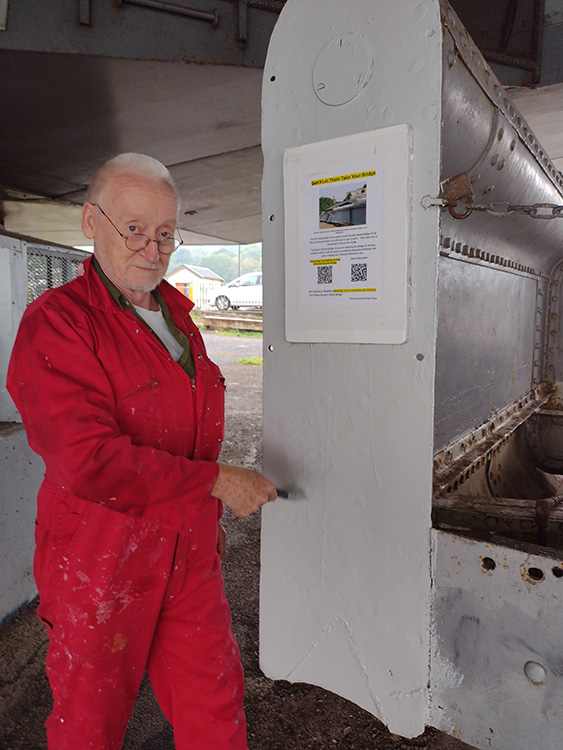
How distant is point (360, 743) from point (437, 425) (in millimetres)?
1288

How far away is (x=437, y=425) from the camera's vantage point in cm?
176

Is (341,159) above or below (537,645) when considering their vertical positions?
above

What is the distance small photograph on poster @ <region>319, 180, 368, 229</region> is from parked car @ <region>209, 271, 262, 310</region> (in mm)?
21998

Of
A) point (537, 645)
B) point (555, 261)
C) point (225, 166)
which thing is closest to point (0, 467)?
point (537, 645)

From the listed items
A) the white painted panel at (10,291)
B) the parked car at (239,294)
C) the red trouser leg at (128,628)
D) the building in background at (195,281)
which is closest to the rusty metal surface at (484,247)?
the red trouser leg at (128,628)

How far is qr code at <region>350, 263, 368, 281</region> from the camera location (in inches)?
52.1

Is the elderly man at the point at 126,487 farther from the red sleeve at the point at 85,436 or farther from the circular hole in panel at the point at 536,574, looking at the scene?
the circular hole in panel at the point at 536,574

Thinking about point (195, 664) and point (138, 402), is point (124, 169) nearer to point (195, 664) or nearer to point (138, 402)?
point (138, 402)

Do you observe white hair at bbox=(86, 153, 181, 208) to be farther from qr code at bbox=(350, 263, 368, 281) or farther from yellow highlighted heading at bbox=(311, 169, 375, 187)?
qr code at bbox=(350, 263, 368, 281)

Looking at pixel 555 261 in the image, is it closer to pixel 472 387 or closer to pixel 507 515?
pixel 472 387

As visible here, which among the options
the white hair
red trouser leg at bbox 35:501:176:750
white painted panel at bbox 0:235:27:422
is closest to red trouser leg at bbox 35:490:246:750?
red trouser leg at bbox 35:501:176:750

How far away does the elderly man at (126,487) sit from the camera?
1.31 meters

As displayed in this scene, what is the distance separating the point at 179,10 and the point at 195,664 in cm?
349

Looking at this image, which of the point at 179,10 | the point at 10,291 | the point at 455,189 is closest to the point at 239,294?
the point at 179,10
